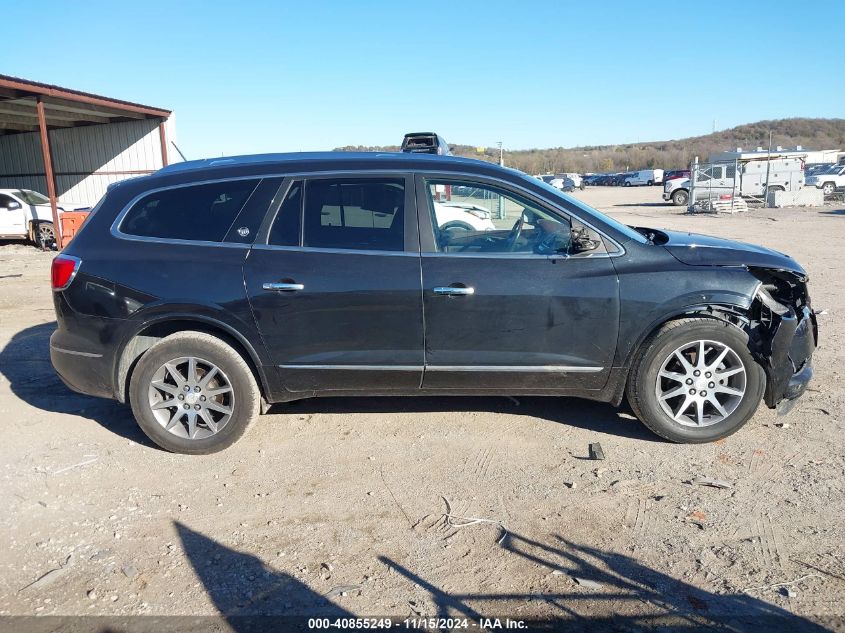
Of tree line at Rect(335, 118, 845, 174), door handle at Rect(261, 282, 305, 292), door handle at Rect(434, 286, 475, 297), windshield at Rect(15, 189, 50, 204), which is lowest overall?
door handle at Rect(434, 286, 475, 297)

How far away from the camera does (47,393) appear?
529 centimetres

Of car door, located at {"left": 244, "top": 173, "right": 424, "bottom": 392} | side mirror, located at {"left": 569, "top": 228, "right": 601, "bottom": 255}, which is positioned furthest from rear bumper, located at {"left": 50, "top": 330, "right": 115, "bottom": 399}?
side mirror, located at {"left": 569, "top": 228, "right": 601, "bottom": 255}

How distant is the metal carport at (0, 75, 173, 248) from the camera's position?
1750cm

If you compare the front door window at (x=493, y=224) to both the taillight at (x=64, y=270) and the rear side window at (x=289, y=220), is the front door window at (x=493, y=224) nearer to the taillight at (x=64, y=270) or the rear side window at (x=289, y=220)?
the rear side window at (x=289, y=220)

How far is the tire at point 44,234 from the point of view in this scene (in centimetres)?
1728

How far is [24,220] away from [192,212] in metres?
16.2

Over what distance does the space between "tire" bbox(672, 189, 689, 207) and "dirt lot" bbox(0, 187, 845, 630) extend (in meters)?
31.4

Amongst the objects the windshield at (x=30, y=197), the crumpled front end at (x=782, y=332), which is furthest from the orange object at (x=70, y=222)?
the crumpled front end at (x=782, y=332)

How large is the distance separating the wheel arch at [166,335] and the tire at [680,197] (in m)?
33.7

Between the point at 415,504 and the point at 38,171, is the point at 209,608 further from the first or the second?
the point at 38,171

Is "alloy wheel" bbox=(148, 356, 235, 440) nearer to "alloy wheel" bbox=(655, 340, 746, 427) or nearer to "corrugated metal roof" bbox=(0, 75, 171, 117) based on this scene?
"alloy wheel" bbox=(655, 340, 746, 427)

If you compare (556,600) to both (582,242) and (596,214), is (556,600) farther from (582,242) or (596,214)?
(596,214)

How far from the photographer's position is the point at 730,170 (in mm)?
29016

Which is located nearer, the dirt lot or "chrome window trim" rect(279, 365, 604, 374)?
the dirt lot
